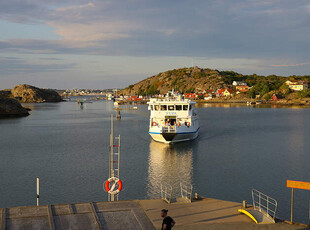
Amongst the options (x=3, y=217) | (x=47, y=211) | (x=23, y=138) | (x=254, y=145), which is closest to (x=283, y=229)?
(x=47, y=211)

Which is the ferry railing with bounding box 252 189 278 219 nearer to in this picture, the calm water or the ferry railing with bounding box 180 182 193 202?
the calm water

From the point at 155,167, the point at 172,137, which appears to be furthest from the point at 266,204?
the point at 172,137

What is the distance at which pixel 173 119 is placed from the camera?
194 ft

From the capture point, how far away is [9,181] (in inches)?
1421

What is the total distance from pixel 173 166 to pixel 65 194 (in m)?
15.6

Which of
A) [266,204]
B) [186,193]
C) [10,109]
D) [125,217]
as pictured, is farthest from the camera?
[10,109]

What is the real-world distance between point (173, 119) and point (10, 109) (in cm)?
9315

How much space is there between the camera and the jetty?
1595 cm

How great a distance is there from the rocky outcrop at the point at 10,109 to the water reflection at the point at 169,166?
8936 cm

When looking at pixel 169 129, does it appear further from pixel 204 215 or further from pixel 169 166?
pixel 204 215

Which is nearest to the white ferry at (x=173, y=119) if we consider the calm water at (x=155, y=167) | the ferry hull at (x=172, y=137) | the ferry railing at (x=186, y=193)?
the ferry hull at (x=172, y=137)

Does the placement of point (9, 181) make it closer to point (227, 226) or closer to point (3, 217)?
point (3, 217)

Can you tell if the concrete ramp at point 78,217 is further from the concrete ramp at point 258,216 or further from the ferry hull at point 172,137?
the ferry hull at point 172,137

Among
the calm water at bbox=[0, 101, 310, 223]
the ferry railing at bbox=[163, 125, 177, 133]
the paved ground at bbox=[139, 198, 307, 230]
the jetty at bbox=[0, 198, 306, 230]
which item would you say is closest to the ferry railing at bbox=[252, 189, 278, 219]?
the calm water at bbox=[0, 101, 310, 223]
